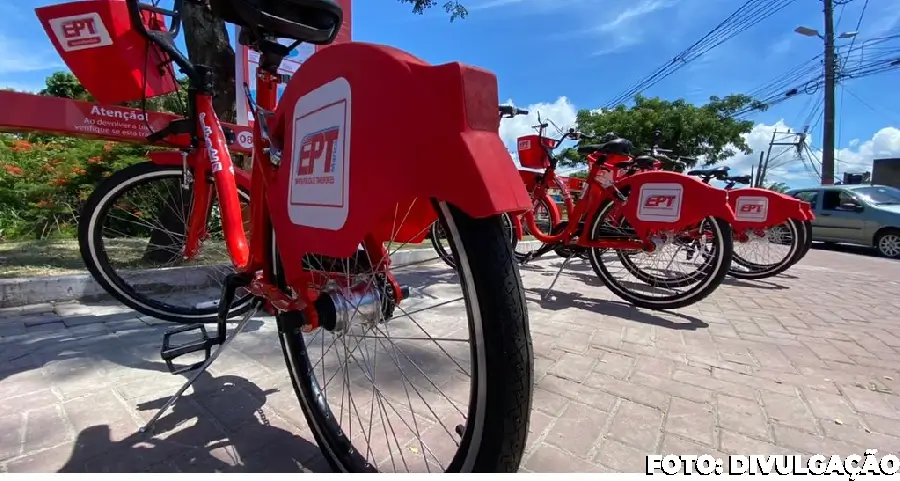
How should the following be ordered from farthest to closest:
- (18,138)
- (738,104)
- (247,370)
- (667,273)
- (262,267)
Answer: (738,104) → (18,138) → (667,273) → (247,370) → (262,267)

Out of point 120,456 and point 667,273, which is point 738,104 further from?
point 120,456

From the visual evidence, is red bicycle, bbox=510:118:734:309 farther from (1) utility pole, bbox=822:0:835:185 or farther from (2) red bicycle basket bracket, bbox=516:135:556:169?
(1) utility pole, bbox=822:0:835:185

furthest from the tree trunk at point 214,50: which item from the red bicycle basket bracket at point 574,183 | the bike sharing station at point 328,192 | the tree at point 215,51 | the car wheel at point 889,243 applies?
the car wheel at point 889,243

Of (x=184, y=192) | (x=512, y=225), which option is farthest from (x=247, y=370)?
(x=512, y=225)

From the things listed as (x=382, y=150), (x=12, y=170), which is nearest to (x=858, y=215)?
(x=382, y=150)

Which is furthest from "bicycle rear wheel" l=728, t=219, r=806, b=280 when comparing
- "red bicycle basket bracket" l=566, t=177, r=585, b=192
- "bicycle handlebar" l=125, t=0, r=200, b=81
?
"bicycle handlebar" l=125, t=0, r=200, b=81

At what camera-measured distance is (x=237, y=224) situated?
1802 millimetres

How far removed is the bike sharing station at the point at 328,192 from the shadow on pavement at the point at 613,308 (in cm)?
76

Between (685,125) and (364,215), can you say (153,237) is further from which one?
(685,125)

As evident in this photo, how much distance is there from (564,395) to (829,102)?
63.2 feet

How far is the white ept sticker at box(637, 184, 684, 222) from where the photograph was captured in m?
3.14

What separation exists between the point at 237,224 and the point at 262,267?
1.51 ft

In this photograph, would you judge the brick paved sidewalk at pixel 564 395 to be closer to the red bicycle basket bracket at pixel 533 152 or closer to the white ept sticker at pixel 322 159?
the white ept sticker at pixel 322 159

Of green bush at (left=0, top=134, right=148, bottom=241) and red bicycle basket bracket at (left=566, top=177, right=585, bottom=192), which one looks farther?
red bicycle basket bracket at (left=566, top=177, right=585, bottom=192)
